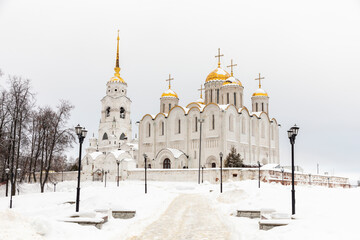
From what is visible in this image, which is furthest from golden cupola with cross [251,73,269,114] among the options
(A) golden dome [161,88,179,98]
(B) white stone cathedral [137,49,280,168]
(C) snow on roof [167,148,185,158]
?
(C) snow on roof [167,148,185,158]

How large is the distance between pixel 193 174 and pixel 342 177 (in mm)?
27288

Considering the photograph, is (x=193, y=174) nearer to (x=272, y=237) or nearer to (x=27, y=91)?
(x=27, y=91)

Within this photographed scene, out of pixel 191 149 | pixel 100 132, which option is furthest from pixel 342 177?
pixel 100 132

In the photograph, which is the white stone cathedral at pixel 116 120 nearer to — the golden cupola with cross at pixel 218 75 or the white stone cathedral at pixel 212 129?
the white stone cathedral at pixel 212 129

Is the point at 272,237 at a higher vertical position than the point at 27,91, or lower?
lower

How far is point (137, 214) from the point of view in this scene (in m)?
14.3

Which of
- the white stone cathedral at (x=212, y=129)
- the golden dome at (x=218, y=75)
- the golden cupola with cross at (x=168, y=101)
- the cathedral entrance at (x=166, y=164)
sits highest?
the golden dome at (x=218, y=75)

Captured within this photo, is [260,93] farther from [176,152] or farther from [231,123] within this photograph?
[176,152]

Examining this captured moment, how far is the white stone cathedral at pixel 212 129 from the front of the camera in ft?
148

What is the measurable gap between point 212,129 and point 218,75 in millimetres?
12554

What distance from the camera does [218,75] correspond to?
55125mm

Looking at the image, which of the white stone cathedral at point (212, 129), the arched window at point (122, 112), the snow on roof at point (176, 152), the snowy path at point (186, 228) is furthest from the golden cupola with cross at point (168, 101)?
the snowy path at point (186, 228)

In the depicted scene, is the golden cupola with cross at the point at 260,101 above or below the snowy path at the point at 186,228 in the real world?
above

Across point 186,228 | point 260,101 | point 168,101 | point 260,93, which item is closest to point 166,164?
point 168,101
